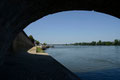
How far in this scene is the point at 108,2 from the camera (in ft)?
17.5

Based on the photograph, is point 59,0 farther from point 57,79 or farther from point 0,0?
point 57,79


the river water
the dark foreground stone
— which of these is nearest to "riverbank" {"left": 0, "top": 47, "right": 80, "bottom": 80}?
the dark foreground stone

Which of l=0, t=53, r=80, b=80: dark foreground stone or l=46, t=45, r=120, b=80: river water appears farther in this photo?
l=46, t=45, r=120, b=80: river water

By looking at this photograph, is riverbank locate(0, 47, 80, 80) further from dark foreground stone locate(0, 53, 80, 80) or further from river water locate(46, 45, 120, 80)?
river water locate(46, 45, 120, 80)

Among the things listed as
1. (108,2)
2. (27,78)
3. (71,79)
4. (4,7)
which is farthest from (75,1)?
(27,78)

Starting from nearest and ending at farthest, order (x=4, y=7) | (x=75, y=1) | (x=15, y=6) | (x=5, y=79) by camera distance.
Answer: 1. (x=4, y=7)
2. (x=15, y=6)
3. (x=5, y=79)
4. (x=75, y=1)

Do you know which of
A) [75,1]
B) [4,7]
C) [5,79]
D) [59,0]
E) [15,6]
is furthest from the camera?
[75,1]

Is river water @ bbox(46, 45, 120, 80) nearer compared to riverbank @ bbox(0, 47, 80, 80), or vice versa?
riverbank @ bbox(0, 47, 80, 80)

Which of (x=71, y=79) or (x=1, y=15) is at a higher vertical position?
(x=1, y=15)

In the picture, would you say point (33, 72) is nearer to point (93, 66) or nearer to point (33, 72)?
point (33, 72)

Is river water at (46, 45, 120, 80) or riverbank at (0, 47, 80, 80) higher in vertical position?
riverbank at (0, 47, 80, 80)

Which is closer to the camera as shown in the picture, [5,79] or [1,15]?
[1,15]

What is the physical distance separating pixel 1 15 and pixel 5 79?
2.98 m

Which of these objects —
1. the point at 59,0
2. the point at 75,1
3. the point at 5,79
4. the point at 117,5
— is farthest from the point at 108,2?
the point at 5,79
